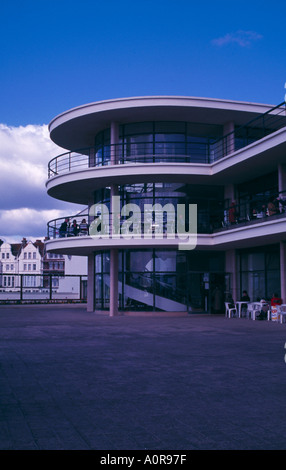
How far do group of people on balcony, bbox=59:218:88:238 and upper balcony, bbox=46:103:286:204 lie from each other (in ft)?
6.53

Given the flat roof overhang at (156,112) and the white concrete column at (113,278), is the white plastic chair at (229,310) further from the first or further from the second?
the flat roof overhang at (156,112)

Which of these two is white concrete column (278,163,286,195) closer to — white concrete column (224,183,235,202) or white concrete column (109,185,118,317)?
white concrete column (224,183,235,202)

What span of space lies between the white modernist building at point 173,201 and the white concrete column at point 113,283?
5cm

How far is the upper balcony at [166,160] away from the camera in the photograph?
24375 millimetres

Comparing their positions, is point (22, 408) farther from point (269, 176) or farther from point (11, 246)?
point (11, 246)

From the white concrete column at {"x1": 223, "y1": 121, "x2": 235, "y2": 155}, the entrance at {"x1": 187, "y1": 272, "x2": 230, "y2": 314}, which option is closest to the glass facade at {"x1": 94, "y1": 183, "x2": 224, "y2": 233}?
the white concrete column at {"x1": 223, "y1": 121, "x2": 235, "y2": 155}

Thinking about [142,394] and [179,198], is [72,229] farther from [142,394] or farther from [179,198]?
[142,394]

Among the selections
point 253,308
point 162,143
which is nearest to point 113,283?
point 253,308

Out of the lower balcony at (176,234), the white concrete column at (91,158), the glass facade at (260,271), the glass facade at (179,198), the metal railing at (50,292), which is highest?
the white concrete column at (91,158)

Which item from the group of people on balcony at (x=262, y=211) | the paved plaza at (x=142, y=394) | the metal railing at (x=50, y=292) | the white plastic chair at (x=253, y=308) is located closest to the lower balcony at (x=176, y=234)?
the group of people on balcony at (x=262, y=211)

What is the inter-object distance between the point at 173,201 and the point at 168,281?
4186 mm

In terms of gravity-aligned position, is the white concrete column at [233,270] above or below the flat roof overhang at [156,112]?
below

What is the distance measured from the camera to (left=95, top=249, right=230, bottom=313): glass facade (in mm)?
25391

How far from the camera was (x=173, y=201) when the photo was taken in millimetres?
25797
